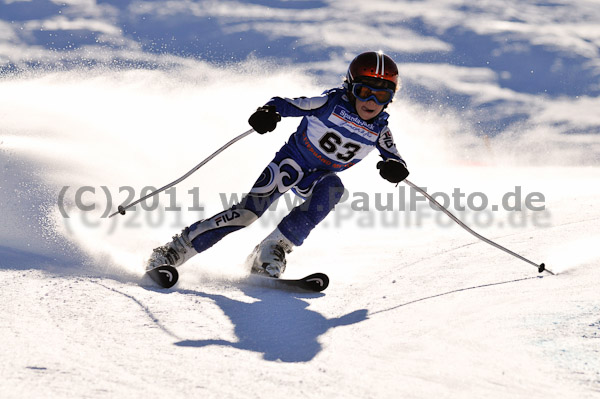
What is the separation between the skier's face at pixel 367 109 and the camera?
4.20 metres

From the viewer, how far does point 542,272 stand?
163 inches

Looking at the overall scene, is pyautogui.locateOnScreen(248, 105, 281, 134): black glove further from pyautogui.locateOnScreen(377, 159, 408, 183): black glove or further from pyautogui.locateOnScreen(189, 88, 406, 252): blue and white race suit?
pyautogui.locateOnScreen(377, 159, 408, 183): black glove

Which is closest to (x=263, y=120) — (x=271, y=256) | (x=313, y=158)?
(x=313, y=158)

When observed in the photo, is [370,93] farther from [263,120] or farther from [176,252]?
[176,252]

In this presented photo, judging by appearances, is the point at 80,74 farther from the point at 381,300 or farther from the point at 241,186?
the point at 381,300

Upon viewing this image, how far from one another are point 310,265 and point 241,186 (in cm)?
301

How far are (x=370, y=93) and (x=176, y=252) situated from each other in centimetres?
162

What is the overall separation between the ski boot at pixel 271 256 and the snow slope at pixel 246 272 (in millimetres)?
170

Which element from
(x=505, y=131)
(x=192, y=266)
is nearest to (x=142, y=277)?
(x=192, y=266)

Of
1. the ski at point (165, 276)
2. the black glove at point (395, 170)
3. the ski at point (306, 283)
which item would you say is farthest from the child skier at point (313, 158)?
the ski at point (165, 276)

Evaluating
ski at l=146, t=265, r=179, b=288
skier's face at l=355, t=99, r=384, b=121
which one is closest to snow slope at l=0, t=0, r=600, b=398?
ski at l=146, t=265, r=179, b=288

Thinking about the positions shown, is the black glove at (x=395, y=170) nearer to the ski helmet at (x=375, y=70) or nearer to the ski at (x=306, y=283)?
the ski helmet at (x=375, y=70)

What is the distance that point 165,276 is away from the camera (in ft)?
→ 12.8

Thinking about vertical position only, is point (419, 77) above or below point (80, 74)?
above
